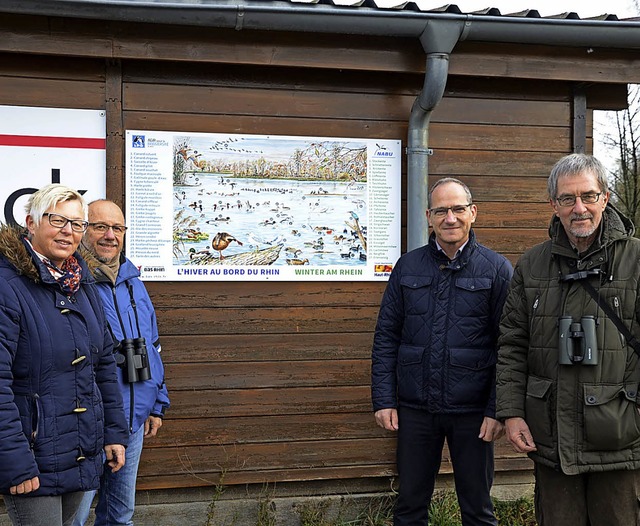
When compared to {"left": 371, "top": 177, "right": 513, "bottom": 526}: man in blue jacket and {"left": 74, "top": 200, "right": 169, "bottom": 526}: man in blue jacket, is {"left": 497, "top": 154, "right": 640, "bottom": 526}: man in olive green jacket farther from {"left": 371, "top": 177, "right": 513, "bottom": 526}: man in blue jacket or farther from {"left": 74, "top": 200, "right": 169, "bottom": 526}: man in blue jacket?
{"left": 74, "top": 200, "right": 169, "bottom": 526}: man in blue jacket

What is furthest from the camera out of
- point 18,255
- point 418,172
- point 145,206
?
point 418,172

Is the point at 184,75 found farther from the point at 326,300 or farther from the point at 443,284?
the point at 443,284

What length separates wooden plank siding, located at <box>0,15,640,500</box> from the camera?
168 inches

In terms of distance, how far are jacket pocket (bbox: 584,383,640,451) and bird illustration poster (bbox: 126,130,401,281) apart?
1.96 metres

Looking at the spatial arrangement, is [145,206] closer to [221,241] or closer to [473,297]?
[221,241]

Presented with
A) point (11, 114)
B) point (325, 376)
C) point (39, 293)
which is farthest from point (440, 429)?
point (11, 114)

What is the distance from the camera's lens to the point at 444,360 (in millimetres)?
3463

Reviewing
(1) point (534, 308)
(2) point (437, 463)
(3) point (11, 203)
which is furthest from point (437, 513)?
(3) point (11, 203)

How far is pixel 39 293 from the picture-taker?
2783 mm

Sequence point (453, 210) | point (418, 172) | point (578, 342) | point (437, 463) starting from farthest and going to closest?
point (418, 172)
point (437, 463)
point (453, 210)
point (578, 342)

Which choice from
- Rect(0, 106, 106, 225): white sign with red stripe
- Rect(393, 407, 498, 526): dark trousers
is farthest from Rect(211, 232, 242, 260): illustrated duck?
Rect(393, 407, 498, 526): dark trousers

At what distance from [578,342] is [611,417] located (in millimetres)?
309

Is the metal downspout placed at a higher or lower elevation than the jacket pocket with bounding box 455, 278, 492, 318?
higher

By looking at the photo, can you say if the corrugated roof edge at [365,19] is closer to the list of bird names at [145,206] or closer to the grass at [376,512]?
the list of bird names at [145,206]
